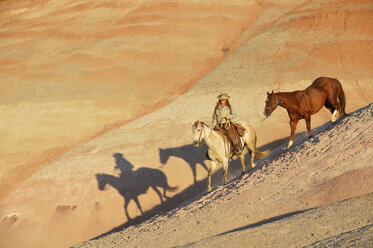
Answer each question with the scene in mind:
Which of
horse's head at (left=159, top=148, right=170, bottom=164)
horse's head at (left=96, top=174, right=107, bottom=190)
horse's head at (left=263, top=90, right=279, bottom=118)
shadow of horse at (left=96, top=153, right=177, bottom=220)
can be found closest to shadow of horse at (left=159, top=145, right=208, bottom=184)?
horse's head at (left=159, top=148, right=170, bottom=164)

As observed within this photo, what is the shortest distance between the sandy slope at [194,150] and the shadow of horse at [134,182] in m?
0.07

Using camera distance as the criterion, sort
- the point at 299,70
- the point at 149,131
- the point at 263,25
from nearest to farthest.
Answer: the point at 149,131 < the point at 299,70 < the point at 263,25

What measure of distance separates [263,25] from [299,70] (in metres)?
12.3

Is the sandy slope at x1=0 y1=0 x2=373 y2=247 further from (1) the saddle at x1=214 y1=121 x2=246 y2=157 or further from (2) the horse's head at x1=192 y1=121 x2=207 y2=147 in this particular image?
(2) the horse's head at x1=192 y1=121 x2=207 y2=147

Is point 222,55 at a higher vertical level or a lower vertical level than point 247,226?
higher

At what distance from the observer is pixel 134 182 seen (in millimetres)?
19469

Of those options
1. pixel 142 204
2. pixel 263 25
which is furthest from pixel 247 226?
pixel 263 25

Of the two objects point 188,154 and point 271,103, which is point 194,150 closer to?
point 188,154

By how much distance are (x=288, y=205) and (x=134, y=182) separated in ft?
29.7

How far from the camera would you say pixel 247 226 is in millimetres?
11648

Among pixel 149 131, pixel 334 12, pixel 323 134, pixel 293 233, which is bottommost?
pixel 293 233

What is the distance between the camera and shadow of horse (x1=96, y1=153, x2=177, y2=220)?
61.7ft

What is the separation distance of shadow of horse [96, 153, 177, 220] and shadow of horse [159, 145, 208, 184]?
4.01ft

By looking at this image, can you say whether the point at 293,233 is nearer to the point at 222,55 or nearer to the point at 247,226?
the point at 247,226
